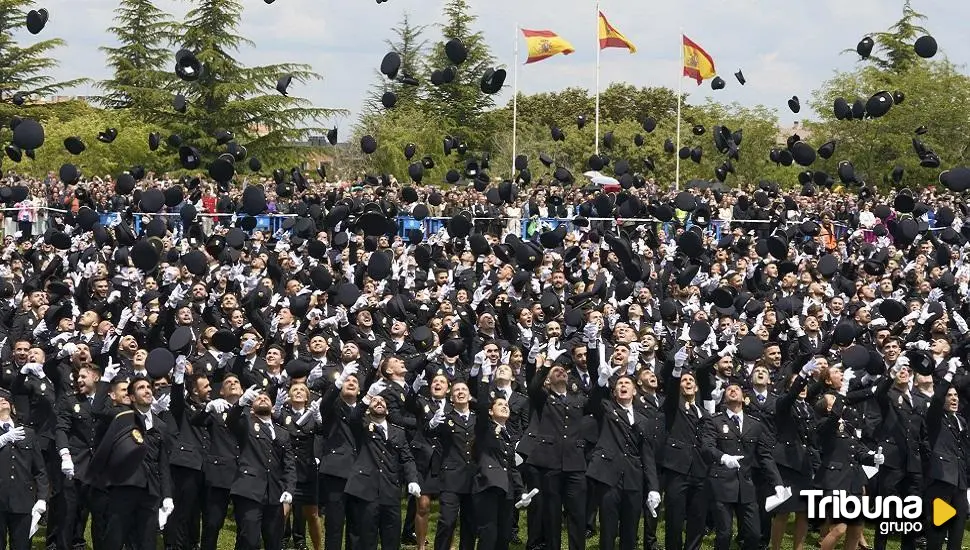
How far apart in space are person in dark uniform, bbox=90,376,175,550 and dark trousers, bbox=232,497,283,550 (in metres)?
0.57

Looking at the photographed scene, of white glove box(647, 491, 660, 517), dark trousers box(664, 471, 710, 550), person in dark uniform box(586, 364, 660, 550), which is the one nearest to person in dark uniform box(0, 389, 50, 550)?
person in dark uniform box(586, 364, 660, 550)

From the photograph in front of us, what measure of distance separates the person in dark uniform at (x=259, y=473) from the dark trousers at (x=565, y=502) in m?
2.21

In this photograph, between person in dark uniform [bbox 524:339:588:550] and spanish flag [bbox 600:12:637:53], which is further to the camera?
spanish flag [bbox 600:12:637:53]

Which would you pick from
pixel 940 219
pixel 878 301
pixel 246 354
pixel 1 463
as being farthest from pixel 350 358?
pixel 940 219

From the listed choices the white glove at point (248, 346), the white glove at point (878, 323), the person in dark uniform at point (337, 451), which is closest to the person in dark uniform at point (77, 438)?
the white glove at point (248, 346)

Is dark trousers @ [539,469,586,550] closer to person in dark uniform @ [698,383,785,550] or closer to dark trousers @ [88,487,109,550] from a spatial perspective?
person in dark uniform @ [698,383,785,550]

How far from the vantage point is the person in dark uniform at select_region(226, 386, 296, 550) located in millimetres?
11438

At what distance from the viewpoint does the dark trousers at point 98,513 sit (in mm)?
11062

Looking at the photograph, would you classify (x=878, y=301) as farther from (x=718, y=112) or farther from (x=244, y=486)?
(x=718, y=112)

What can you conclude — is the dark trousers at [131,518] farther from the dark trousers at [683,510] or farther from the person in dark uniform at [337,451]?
the dark trousers at [683,510]

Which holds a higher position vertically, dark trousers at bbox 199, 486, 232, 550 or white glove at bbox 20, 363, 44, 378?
white glove at bbox 20, 363, 44, 378

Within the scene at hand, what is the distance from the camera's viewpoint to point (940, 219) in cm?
2519

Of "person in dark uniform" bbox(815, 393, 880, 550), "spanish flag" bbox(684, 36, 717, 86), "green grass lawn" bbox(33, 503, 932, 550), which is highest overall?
"spanish flag" bbox(684, 36, 717, 86)

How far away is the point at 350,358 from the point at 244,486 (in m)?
1.84
